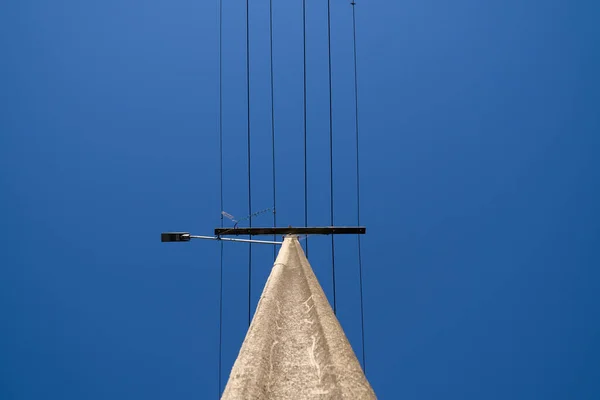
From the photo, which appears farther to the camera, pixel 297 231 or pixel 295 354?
pixel 297 231

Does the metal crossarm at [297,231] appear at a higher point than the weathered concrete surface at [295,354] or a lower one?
higher

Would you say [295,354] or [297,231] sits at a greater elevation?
[297,231]

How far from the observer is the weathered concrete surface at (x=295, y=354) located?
5.66 feet

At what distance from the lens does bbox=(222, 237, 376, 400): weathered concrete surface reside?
1.73 meters

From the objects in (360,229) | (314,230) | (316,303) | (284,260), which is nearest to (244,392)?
(316,303)

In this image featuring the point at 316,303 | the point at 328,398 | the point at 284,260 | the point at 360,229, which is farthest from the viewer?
the point at 360,229

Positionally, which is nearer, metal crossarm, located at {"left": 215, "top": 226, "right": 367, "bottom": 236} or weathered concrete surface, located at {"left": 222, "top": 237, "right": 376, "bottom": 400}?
weathered concrete surface, located at {"left": 222, "top": 237, "right": 376, "bottom": 400}

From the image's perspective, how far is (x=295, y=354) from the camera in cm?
193

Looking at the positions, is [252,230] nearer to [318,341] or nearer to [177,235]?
[177,235]

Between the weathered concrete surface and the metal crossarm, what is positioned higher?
the metal crossarm

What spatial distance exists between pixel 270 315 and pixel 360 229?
1.72 meters

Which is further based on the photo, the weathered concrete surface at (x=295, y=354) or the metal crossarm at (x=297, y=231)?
the metal crossarm at (x=297, y=231)

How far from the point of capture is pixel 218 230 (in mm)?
3668

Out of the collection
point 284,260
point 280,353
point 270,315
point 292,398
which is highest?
point 284,260
